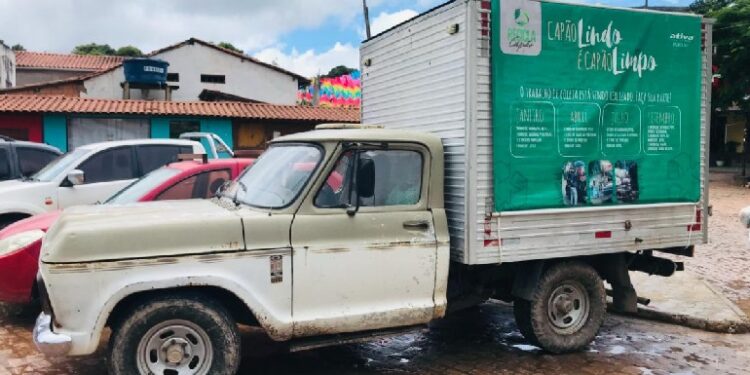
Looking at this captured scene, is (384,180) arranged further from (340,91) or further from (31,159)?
(340,91)

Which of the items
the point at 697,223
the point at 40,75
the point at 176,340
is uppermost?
the point at 40,75

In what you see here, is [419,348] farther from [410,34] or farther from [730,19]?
[730,19]

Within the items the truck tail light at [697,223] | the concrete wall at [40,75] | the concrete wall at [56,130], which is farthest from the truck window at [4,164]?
the concrete wall at [40,75]

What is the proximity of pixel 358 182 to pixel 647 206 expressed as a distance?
279cm

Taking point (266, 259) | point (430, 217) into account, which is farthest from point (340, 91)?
point (266, 259)

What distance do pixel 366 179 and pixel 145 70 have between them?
24544mm

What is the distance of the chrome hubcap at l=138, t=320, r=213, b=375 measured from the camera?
428 cm

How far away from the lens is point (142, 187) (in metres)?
6.86

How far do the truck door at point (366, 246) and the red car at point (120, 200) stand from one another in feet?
7.38

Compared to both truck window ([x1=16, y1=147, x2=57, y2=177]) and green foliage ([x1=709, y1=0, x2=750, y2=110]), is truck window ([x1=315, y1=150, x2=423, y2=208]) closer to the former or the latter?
truck window ([x1=16, y1=147, x2=57, y2=177])

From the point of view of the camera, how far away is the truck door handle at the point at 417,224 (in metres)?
4.91

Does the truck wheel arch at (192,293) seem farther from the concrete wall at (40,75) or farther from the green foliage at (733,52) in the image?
the concrete wall at (40,75)

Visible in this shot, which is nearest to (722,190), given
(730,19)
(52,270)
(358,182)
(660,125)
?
(730,19)

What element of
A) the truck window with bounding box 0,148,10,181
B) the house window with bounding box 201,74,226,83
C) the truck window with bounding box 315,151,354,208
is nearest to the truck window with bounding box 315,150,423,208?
the truck window with bounding box 315,151,354,208
